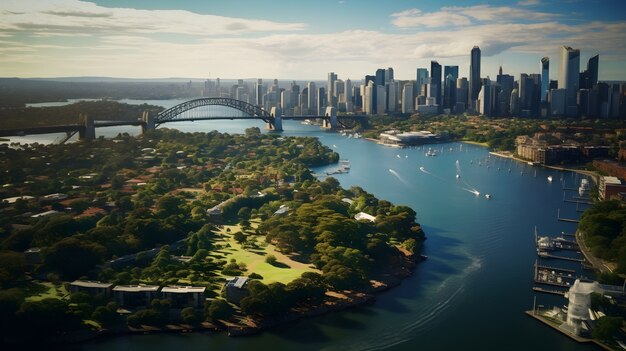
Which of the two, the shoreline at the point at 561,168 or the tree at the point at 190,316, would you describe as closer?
the tree at the point at 190,316

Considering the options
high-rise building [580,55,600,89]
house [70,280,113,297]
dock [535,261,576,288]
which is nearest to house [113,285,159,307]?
house [70,280,113,297]

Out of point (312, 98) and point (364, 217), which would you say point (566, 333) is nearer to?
point (364, 217)

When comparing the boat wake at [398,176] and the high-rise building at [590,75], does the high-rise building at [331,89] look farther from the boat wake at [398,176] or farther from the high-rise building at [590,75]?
the boat wake at [398,176]

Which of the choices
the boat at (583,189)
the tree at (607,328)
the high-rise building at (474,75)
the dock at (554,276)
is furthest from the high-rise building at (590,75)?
the tree at (607,328)

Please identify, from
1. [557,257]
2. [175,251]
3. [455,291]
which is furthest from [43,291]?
[557,257]

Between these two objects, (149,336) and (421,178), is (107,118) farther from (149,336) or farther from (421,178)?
(149,336)

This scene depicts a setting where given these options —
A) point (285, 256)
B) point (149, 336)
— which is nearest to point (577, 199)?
point (285, 256)

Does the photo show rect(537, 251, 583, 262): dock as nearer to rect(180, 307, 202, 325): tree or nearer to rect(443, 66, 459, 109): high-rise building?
rect(180, 307, 202, 325): tree
